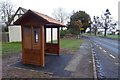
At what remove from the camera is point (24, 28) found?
9.79m

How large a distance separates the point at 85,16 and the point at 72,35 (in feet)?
49.0

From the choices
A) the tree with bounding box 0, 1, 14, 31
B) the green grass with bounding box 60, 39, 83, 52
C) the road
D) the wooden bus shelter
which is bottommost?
the road

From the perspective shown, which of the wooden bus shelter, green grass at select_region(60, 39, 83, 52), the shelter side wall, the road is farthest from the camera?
the shelter side wall

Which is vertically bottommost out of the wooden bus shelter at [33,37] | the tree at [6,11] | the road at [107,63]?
the road at [107,63]

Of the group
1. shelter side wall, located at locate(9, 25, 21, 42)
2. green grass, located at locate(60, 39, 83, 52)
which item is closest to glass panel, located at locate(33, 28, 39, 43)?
green grass, located at locate(60, 39, 83, 52)

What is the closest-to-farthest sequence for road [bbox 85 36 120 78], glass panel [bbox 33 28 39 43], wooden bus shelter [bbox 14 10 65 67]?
road [bbox 85 36 120 78] → wooden bus shelter [bbox 14 10 65 67] → glass panel [bbox 33 28 39 43]

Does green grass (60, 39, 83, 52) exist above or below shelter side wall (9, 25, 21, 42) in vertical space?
below

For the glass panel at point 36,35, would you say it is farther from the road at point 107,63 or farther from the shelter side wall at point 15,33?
the shelter side wall at point 15,33

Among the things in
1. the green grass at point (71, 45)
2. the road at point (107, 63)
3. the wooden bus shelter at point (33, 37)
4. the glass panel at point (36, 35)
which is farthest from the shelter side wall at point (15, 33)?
the glass panel at point (36, 35)

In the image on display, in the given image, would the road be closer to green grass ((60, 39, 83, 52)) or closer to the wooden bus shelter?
green grass ((60, 39, 83, 52))

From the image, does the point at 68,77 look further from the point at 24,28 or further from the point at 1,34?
the point at 1,34

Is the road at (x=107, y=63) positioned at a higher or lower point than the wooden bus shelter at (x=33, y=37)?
lower

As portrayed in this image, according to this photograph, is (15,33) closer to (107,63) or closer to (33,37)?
(33,37)

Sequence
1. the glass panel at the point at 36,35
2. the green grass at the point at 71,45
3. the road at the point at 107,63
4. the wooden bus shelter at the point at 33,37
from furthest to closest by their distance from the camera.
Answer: the green grass at the point at 71,45 < the glass panel at the point at 36,35 < the wooden bus shelter at the point at 33,37 < the road at the point at 107,63
